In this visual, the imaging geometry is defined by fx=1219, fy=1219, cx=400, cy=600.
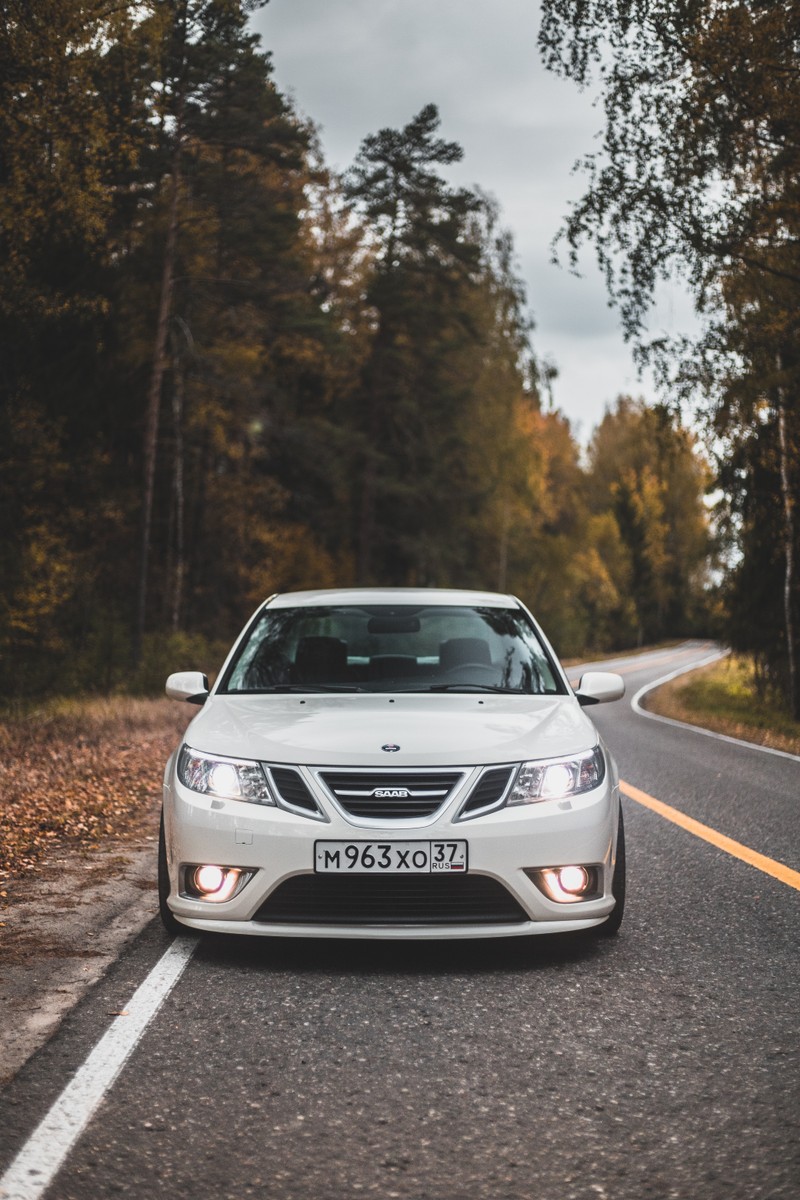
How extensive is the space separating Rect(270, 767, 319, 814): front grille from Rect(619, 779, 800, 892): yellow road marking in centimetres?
301

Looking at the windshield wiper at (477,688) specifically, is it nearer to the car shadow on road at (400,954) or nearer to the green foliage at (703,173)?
the car shadow on road at (400,954)

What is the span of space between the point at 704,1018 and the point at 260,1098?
Answer: 5.28 ft

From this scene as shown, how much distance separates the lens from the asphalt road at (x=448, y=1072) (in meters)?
2.93

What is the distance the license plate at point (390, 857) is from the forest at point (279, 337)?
12.5 metres

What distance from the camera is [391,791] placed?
465cm

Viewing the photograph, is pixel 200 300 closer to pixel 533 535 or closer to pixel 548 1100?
pixel 548 1100

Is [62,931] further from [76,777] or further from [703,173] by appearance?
[703,173]

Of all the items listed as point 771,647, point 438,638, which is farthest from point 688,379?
point 438,638

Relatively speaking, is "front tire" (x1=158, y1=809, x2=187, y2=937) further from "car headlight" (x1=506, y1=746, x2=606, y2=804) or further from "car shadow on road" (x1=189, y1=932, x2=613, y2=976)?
"car headlight" (x1=506, y1=746, x2=606, y2=804)

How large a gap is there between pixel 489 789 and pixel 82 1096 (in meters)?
1.91

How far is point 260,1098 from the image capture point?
3414 millimetres

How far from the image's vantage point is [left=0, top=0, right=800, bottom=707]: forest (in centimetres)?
1622

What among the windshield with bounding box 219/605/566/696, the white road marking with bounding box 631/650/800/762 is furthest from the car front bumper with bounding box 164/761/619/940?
the white road marking with bounding box 631/650/800/762

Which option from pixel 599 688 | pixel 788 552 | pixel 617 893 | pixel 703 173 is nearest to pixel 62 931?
pixel 617 893
